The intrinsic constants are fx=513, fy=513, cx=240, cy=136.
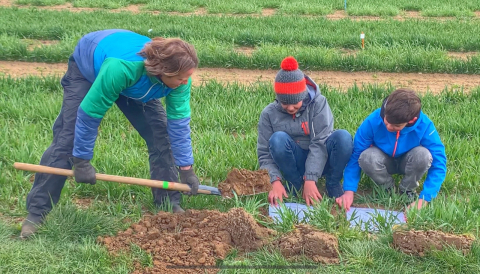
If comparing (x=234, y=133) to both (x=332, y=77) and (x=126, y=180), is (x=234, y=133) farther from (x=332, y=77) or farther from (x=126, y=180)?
(x=332, y=77)

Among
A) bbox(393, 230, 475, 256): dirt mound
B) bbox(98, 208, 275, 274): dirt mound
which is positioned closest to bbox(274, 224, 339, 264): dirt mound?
bbox(98, 208, 275, 274): dirt mound

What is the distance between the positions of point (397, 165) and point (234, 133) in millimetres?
1721

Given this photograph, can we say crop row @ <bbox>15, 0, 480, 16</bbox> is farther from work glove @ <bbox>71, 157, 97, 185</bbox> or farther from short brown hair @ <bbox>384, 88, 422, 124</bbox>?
work glove @ <bbox>71, 157, 97, 185</bbox>

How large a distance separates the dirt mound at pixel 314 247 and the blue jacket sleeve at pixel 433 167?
0.93 metres

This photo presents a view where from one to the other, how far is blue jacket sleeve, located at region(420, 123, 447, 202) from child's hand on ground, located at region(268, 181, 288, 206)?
1.00 meters

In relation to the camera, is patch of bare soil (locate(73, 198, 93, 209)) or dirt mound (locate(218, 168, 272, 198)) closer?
dirt mound (locate(218, 168, 272, 198))

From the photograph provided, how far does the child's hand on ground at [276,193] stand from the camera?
12.4ft

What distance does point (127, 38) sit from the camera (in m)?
3.34

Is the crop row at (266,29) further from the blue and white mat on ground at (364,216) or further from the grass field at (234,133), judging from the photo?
the blue and white mat on ground at (364,216)

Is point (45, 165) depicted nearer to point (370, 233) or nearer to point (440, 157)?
point (370, 233)

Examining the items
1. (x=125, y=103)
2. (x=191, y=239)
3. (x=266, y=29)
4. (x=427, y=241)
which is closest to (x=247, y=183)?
(x=191, y=239)

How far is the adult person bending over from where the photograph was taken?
3055 mm

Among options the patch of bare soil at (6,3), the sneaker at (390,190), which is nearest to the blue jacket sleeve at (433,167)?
the sneaker at (390,190)

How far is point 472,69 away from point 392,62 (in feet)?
3.54
